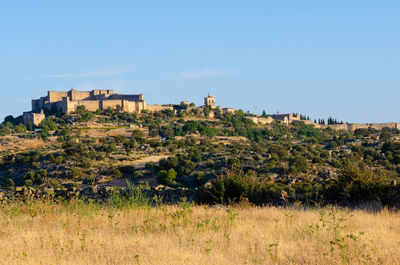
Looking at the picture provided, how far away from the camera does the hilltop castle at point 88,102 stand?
261ft

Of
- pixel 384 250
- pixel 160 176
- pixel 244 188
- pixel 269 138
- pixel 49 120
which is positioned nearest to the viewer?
pixel 384 250

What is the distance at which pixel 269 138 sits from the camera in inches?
3041

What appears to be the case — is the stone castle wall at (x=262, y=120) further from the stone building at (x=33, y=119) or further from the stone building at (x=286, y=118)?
the stone building at (x=33, y=119)

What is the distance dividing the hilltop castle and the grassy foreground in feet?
239

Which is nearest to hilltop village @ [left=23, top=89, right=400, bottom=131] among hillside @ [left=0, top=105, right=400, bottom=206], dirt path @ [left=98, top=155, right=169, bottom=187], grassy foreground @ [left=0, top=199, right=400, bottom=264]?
hillside @ [left=0, top=105, right=400, bottom=206]

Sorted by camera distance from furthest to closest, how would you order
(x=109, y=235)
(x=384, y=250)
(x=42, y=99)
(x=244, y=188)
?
(x=42, y=99), (x=244, y=188), (x=109, y=235), (x=384, y=250)

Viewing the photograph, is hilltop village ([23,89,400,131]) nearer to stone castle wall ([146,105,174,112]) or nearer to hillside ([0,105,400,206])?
stone castle wall ([146,105,174,112])

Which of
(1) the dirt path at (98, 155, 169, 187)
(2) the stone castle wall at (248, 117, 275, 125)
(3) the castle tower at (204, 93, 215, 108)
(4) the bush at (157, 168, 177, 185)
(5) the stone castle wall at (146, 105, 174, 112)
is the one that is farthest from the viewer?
(3) the castle tower at (204, 93, 215, 108)

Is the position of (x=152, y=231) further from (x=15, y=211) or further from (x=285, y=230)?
(x=15, y=211)

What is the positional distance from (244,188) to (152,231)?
12.4 feet

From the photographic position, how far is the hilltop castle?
7956cm

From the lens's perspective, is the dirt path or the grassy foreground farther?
the dirt path

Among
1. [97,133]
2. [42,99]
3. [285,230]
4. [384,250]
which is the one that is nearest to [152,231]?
[285,230]

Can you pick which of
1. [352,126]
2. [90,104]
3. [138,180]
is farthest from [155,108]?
[138,180]
